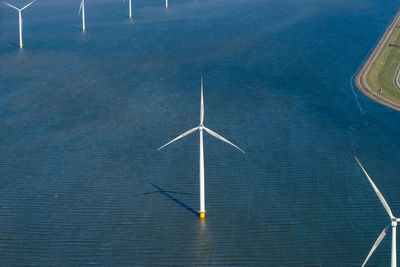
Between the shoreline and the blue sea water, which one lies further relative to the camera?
the shoreline

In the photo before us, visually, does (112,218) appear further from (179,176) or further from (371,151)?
(371,151)

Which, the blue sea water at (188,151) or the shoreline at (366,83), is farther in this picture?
the shoreline at (366,83)

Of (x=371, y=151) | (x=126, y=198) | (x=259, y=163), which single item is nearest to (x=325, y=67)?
(x=371, y=151)

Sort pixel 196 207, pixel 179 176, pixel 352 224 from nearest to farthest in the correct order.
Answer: pixel 352 224, pixel 196 207, pixel 179 176

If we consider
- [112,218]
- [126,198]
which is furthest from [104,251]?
[126,198]

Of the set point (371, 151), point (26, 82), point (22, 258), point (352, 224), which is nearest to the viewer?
point (22, 258)

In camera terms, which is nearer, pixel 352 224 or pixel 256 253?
pixel 256 253

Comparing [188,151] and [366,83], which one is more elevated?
[366,83]

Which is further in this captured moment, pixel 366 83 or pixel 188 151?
pixel 366 83
